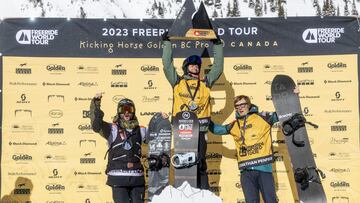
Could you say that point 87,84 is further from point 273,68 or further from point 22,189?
point 273,68

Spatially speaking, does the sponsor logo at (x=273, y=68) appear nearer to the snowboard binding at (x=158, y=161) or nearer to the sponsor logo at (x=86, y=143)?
the snowboard binding at (x=158, y=161)

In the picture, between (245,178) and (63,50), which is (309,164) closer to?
(245,178)

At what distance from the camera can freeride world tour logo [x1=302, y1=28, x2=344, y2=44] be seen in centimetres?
745

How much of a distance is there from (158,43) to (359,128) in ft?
10.4

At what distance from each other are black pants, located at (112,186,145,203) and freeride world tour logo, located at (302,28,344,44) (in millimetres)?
3391

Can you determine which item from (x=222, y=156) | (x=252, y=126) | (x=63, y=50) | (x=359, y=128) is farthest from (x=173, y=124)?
(x=359, y=128)

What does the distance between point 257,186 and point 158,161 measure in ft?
4.00

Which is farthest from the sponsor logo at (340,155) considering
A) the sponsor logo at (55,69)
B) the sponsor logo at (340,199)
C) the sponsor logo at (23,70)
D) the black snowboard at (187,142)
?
the sponsor logo at (23,70)

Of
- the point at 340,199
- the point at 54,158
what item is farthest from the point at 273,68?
the point at 54,158

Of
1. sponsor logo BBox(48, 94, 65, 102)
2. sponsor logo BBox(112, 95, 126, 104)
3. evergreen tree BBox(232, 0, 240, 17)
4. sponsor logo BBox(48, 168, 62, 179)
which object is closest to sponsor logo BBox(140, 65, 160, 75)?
sponsor logo BBox(112, 95, 126, 104)

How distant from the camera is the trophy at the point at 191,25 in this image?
6648 millimetres

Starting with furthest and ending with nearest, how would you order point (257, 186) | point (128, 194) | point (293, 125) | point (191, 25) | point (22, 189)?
point (22, 189), point (191, 25), point (293, 125), point (257, 186), point (128, 194)

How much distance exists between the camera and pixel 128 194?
589 centimetres

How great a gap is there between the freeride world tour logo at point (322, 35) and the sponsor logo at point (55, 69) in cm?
357
